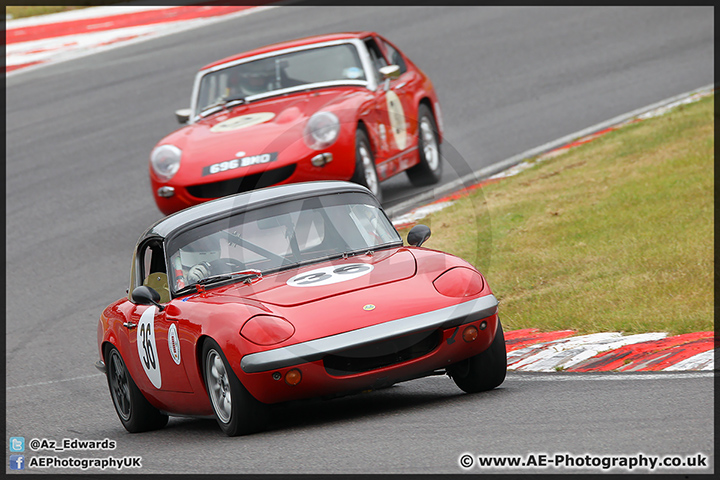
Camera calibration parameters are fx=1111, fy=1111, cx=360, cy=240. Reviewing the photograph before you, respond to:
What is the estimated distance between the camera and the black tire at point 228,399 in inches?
220

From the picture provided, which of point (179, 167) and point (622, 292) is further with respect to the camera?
point (179, 167)

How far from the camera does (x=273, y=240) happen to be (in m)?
6.55

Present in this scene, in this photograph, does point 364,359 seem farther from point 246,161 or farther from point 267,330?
point 246,161

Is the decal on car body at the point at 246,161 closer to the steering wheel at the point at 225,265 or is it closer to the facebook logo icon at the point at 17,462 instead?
the steering wheel at the point at 225,265

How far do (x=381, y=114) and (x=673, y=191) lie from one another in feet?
9.85

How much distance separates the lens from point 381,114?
1141cm

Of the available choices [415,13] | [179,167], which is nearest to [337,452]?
[179,167]

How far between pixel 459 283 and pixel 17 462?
252 centimetres

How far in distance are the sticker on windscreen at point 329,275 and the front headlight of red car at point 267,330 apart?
0.42 metres

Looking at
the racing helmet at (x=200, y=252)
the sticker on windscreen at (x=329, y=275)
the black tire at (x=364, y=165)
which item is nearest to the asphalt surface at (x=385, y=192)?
the sticker on windscreen at (x=329, y=275)

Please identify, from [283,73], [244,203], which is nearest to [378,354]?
[244,203]
